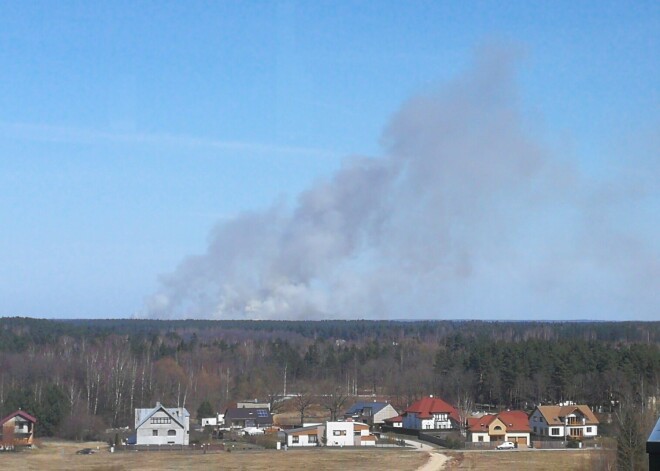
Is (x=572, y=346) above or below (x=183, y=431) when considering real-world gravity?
above

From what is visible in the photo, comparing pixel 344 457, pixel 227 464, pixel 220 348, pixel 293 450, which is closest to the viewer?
pixel 227 464

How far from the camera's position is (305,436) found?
45.1m

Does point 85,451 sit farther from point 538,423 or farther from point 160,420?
point 538,423

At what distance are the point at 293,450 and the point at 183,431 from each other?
631 cm

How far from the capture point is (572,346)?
61500 millimetres

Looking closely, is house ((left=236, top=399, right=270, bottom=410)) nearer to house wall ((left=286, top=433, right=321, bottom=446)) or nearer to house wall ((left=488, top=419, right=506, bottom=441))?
house wall ((left=286, top=433, right=321, bottom=446))

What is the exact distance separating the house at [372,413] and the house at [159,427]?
12.1 metres

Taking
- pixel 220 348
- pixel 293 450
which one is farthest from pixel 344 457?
pixel 220 348

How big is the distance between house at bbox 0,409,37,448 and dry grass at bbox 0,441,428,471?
1.69 meters

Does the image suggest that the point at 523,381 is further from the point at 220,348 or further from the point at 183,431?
the point at 220,348

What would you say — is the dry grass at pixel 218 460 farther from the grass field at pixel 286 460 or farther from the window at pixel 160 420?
the window at pixel 160 420

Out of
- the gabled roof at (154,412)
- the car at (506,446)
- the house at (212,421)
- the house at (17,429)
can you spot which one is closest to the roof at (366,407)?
the house at (212,421)

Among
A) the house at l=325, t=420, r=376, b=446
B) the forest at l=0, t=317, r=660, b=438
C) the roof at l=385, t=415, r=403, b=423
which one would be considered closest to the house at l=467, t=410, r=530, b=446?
the house at l=325, t=420, r=376, b=446

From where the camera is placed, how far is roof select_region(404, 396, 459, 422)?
169ft
